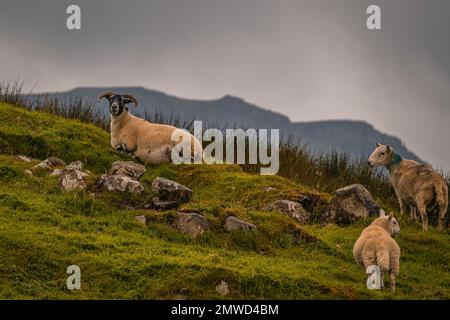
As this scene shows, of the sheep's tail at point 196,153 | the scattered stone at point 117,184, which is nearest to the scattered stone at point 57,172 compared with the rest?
the scattered stone at point 117,184

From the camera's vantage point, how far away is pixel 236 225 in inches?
626

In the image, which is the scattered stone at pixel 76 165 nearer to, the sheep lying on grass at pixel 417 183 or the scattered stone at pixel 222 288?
the scattered stone at pixel 222 288

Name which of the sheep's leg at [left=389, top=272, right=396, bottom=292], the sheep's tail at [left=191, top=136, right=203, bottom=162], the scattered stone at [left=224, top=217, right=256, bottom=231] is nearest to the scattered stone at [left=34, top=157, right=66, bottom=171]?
the sheep's tail at [left=191, top=136, right=203, bottom=162]

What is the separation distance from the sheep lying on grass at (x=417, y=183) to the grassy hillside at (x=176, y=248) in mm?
593

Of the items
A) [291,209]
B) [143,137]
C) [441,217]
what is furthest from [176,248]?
[143,137]

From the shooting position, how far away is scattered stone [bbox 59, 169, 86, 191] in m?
17.1

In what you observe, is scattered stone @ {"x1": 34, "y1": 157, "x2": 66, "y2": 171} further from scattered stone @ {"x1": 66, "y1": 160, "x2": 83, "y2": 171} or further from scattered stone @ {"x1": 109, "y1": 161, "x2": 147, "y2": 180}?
scattered stone @ {"x1": 109, "y1": 161, "x2": 147, "y2": 180}

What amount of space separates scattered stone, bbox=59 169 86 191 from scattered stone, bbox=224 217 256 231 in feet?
10.9

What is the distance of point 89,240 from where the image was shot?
14305 mm

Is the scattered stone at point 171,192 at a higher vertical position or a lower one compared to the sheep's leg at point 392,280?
higher

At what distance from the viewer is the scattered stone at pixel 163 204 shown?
17.0 metres
